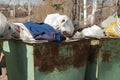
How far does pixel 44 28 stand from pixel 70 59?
52cm

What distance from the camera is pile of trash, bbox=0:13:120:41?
140 inches

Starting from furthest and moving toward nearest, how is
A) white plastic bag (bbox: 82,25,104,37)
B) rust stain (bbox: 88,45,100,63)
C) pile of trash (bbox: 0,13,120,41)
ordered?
white plastic bag (bbox: 82,25,104,37) → rust stain (bbox: 88,45,100,63) → pile of trash (bbox: 0,13,120,41)

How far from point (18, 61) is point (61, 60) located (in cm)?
56

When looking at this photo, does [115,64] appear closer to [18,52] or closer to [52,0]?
[18,52]

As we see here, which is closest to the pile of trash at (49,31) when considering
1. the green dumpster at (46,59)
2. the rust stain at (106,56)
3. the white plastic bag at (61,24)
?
the white plastic bag at (61,24)

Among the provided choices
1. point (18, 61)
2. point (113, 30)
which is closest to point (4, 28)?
point (18, 61)

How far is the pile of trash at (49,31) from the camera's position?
3.56m

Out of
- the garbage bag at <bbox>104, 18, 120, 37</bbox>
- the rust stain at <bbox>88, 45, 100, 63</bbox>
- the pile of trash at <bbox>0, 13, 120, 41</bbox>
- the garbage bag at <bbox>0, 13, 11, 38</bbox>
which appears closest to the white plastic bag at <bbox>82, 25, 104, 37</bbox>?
the pile of trash at <bbox>0, 13, 120, 41</bbox>

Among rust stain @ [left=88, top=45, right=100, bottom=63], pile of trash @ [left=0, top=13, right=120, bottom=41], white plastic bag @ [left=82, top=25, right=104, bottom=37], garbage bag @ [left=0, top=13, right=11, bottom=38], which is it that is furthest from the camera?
white plastic bag @ [left=82, top=25, right=104, bottom=37]

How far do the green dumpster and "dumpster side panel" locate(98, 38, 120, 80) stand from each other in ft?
0.74

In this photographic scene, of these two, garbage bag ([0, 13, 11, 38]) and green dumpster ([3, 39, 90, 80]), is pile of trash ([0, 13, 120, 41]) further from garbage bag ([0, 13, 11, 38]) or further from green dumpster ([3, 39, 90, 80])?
green dumpster ([3, 39, 90, 80])

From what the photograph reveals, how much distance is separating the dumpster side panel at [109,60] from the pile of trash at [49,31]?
0.28m

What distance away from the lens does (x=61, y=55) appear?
3582 millimetres

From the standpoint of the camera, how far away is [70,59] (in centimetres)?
367
